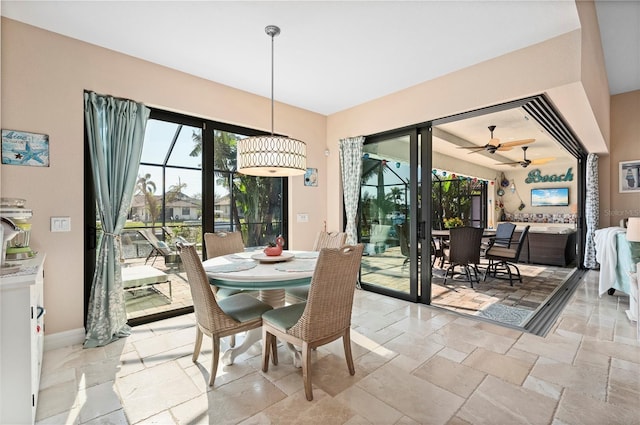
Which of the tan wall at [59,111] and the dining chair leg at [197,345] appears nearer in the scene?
the dining chair leg at [197,345]

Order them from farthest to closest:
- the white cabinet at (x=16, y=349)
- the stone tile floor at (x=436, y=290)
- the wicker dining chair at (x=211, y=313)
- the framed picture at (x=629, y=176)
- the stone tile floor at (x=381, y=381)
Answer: the framed picture at (x=629, y=176)
the stone tile floor at (x=436, y=290)
the wicker dining chair at (x=211, y=313)
the stone tile floor at (x=381, y=381)
the white cabinet at (x=16, y=349)

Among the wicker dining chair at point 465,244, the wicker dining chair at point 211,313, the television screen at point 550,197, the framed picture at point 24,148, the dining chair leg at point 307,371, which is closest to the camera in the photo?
the dining chair leg at point 307,371

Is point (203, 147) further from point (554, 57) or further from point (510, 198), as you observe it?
point (510, 198)

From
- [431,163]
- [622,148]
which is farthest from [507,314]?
[622,148]

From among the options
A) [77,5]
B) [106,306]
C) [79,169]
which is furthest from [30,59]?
[106,306]

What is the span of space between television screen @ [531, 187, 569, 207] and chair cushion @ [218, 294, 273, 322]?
932 cm

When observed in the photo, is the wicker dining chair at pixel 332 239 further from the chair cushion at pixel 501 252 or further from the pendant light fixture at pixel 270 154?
the chair cushion at pixel 501 252

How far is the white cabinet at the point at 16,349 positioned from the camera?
144 centimetres

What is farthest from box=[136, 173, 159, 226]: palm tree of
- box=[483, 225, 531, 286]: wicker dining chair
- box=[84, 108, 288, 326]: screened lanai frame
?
box=[483, 225, 531, 286]: wicker dining chair

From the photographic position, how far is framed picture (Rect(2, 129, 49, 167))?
90.5 inches

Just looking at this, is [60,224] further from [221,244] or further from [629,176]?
[629,176]

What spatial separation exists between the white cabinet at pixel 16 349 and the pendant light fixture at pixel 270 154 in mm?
1475

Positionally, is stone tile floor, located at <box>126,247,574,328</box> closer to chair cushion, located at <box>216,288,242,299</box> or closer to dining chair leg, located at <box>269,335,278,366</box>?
chair cushion, located at <box>216,288,242,299</box>

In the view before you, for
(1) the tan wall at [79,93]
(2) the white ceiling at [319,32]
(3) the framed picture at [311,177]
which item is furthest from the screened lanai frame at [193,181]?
(3) the framed picture at [311,177]
